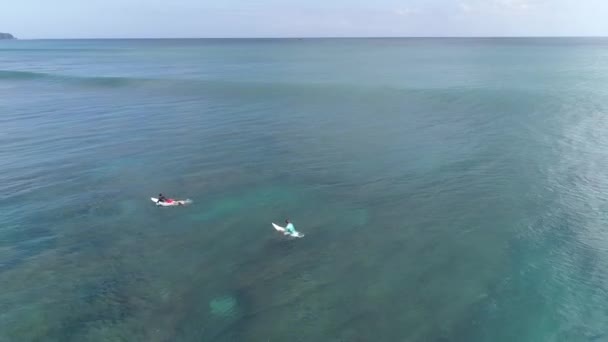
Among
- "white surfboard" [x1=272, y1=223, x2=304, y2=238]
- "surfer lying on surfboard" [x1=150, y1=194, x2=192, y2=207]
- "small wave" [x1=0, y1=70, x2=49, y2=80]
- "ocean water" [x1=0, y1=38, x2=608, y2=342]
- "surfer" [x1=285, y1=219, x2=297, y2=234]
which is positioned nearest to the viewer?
"ocean water" [x1=0, y1=38, x2=608, y2=342]

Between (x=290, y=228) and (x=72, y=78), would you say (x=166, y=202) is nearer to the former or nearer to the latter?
(x=290, y=228)

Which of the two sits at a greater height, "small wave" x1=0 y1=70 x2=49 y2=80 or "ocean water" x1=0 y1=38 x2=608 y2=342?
"ocean water" x1=0 y1=38 x2=608 y2=342

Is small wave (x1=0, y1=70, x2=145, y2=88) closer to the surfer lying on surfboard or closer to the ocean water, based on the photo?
the ocean water

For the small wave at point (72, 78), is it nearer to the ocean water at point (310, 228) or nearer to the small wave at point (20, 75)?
the small wave at point (20, 75)

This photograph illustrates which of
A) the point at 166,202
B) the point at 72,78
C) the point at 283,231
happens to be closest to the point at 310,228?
the point at 283,231

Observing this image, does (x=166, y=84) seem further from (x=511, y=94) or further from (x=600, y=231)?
(x=600, y=231)

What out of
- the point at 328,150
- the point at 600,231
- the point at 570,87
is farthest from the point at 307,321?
the point at 570,87

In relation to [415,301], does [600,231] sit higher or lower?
higher

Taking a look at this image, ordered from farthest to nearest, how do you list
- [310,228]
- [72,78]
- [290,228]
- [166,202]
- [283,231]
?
[72,78] < [166,202] < [310,228] < [283,231] < [290,228]

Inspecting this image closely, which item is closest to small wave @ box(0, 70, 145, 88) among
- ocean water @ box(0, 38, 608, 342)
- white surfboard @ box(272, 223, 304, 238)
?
ocean water @ box(0, 38, 608, 342)
